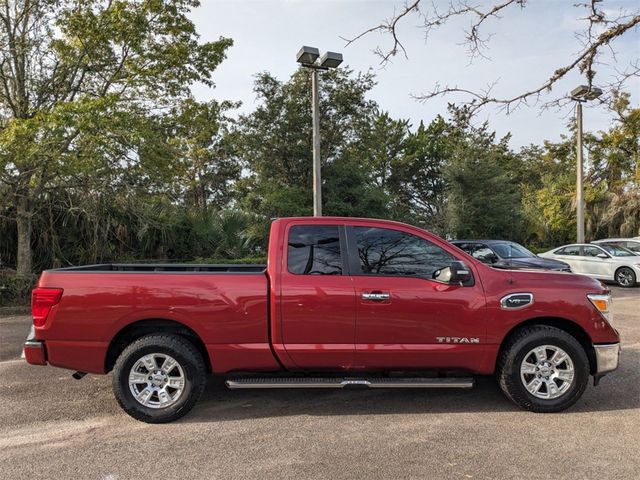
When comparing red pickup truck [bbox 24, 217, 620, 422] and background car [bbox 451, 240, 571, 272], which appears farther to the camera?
background car [bbox 451, 240, 571, 272]

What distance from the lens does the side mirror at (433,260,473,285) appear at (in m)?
4.61

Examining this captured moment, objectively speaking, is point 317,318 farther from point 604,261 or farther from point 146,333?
point 604,261

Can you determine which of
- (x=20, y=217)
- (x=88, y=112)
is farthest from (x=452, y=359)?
(x=20, y=217)

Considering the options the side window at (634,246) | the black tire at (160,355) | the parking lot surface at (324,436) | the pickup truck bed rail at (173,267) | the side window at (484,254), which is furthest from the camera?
the side window at (634,246)

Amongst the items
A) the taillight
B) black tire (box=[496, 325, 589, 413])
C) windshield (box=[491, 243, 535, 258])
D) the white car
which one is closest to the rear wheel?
the white car

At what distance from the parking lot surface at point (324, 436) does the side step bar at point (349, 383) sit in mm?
309

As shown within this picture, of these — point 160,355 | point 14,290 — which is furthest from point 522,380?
point 14,290

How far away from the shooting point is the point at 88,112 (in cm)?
954

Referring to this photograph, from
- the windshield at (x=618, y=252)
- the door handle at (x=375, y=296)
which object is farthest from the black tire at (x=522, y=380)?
the windshield at (x=618, y=252)

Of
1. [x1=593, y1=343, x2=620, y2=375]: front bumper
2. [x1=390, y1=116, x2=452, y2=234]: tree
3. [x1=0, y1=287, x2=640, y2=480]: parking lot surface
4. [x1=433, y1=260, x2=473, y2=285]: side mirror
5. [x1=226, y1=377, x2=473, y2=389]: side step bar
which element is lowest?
[x1=0, y1=287, x2=640, y2=480]: parking lot surface

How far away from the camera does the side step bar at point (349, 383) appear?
456 centimetres

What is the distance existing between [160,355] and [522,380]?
11.1 feet

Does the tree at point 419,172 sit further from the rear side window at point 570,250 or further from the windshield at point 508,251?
the windshield at point 508,251

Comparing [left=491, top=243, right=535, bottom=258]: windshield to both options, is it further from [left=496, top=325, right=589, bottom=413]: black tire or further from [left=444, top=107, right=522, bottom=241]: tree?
[left=444, top=107, right=522, bottom=241]: tree
